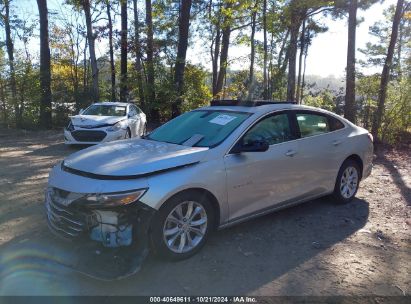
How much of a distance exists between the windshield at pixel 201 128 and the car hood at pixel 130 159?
0.23 metres

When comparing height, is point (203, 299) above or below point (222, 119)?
below

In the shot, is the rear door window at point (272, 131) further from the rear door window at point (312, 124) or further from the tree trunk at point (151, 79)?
the tree trunk at point (151, 79)

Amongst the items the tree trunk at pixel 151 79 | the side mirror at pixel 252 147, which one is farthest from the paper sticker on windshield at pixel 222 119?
the tree trunk at pixel 151 79

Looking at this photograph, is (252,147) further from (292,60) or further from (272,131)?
(292,60)

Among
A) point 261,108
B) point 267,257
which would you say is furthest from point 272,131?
point 267,257

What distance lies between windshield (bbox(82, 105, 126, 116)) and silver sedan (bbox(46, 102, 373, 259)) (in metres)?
7.22

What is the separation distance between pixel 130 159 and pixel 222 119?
145cm

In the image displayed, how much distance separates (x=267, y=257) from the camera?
14.6 ft

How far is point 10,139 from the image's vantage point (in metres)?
14.2

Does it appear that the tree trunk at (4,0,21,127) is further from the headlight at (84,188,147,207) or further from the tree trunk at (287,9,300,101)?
the headlight at (84,188,147,207)

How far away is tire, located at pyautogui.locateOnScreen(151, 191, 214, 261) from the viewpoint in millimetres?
4004

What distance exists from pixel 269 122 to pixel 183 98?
14.8 metres

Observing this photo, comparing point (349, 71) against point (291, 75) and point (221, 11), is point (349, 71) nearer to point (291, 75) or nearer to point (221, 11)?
point (291, 75)

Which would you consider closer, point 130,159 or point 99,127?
point 130,159
